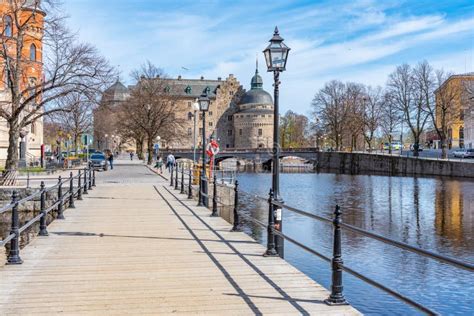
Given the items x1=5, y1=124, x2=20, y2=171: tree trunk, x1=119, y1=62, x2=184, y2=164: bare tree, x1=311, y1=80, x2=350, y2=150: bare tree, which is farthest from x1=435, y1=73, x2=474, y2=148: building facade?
x1=5, y1=124, x2=20, y2=171: tree trunk

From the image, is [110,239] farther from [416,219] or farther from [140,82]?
[140,82]

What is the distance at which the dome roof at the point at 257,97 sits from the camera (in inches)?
5148

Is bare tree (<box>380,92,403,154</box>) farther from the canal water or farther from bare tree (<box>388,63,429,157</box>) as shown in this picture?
the canal water

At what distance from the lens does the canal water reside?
1320cm

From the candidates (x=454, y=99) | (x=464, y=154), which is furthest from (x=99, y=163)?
(x=464, y=154)

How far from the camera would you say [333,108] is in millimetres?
89500

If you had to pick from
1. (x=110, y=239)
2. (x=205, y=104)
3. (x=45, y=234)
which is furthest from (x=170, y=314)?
(x=205, y=104)

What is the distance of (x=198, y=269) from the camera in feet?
27.1

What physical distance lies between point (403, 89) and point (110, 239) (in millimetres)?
64653

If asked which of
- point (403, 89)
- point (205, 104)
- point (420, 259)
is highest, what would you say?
point (403, 89)

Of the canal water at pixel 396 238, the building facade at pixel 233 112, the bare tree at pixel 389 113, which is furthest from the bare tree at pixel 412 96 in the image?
the building facade at pixel 233 112

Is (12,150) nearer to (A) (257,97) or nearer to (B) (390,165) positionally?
(B) (390,165)

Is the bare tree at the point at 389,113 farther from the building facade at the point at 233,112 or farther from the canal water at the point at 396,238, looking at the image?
the building facade at the point at 233,112

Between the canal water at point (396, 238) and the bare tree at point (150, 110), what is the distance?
85.9 feet
